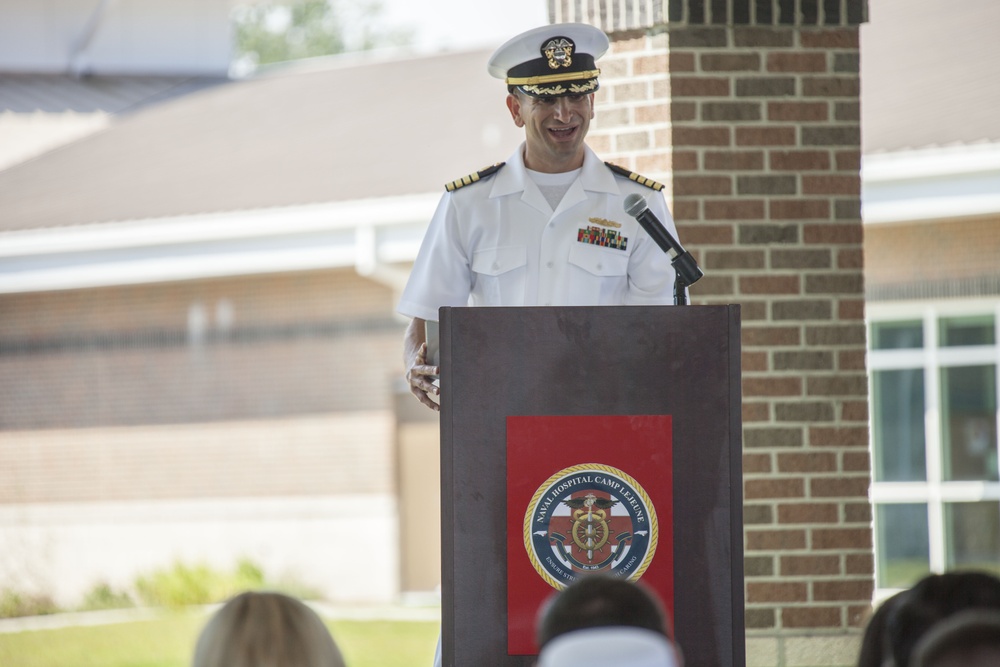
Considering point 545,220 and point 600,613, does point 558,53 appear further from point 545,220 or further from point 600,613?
point 600,613

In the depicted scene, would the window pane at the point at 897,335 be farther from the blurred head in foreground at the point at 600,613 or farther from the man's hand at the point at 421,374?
the blurred head in foreground at the point at 600,613

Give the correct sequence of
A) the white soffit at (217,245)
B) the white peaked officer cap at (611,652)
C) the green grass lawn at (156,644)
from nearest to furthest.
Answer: the white peaked officer cap at (611,652) → the green grass lawn at (156,644) → the white soffit at (217,245)

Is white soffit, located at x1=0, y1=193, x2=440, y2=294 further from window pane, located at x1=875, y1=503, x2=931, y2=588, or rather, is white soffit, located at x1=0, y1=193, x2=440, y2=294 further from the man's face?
the man's face

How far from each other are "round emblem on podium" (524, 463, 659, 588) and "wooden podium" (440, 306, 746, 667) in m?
0.04

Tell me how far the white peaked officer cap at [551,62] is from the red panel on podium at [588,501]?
2.91 ft

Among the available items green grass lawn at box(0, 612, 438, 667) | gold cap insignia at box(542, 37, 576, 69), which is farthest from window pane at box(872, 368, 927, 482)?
gold cap insignia at box(542, 37, 576, 69)

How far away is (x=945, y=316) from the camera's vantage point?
9.44 meters

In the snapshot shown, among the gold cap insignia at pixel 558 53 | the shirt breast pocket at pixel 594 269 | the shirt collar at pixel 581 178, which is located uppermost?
the gold cap insignia at pixel 558 53

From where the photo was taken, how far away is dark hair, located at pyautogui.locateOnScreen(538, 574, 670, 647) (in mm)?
1988

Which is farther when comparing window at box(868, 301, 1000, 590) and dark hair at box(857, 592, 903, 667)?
window at box(868, 301, 1000, 590)

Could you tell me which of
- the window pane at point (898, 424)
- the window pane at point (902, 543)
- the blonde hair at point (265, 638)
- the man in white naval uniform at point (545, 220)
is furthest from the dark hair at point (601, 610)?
the window pane at point (898, 424)

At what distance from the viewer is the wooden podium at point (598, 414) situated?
2.45 meters

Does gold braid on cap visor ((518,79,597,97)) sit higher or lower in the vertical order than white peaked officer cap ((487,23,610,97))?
lower

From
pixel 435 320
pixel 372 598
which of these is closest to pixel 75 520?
pixel 372 598
